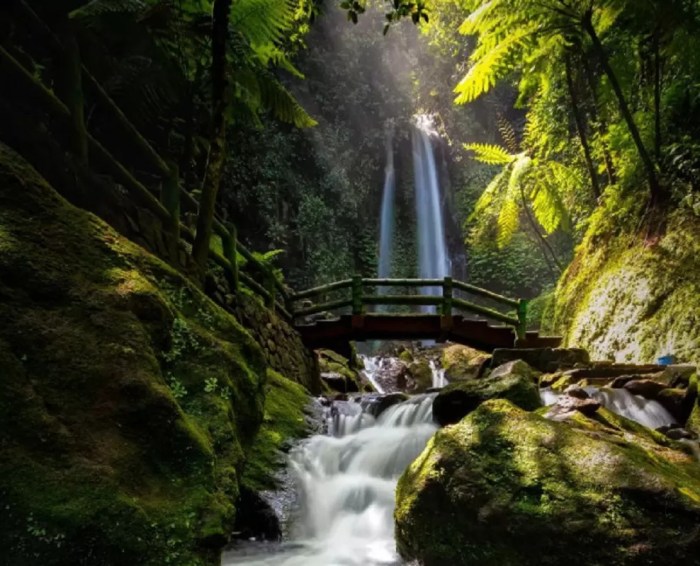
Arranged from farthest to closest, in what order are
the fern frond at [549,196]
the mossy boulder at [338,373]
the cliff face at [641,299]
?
the mossy boulder at [338,373] → the fern frond at [549,196] → the cliff face at [641,299]

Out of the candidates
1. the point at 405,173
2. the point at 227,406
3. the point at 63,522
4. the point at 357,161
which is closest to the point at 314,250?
the point at 357,161

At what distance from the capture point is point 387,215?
2186cm

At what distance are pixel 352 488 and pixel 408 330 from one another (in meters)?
4.85

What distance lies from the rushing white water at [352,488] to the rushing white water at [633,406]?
1.48m

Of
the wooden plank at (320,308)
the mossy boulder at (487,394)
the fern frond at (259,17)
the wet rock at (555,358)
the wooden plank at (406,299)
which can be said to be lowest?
the mossy boulder at (487,394)

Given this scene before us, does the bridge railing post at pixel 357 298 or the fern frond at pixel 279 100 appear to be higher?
the fern frond at pixel 279 100

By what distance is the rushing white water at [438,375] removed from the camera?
1380cm

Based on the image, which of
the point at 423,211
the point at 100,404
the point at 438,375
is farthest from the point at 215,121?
the point at 423,211

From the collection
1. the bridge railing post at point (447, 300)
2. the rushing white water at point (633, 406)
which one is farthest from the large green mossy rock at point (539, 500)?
the bridge railing post at point (447, 300)

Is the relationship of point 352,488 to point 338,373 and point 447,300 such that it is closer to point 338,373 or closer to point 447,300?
point 447,300

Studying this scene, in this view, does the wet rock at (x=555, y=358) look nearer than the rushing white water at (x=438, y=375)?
Yes

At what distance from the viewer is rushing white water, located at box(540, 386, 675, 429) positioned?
15.7ft

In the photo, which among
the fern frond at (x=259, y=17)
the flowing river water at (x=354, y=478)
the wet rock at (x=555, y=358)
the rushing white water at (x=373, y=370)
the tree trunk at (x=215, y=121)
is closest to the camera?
the flowing river water at (x=354, y=478)

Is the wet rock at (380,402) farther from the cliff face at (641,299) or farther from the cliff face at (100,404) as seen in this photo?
the cliff face at (100,404)
